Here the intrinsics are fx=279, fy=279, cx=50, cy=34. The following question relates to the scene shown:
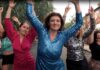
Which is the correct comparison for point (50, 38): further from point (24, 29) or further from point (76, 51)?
point (76, 51)

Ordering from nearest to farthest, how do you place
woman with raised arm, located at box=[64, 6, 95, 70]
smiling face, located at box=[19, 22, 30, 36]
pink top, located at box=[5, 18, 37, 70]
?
pink top, located at box=[5, 18, 37, 70] → smiling face, located at box=[19, 22, 30, 36] → woman with raised arm, located at box=[64, 6, 95, 70]

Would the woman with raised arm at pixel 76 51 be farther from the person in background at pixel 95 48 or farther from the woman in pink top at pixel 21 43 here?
the woman in pink top at pixel 21 43

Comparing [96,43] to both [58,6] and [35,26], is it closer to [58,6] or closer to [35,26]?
[58,6]

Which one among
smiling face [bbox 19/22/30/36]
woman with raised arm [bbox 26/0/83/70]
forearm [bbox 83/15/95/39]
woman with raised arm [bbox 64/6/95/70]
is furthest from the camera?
woman with raised arm [bbox 64/6/95/70]

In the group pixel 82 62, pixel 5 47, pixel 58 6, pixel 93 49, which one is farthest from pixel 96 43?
pixel 5 47

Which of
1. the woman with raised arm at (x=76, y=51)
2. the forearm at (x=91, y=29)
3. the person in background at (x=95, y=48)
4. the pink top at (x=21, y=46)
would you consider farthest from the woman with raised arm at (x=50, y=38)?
the person in background at (x=95, y=48)

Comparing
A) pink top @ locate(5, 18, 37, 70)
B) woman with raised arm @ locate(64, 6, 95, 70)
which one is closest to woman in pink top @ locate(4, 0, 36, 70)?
pink top @ locate(5, 18, 37, 70)

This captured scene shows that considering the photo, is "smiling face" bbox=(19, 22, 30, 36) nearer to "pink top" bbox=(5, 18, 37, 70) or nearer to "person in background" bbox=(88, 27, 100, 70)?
"pink top" bbox=(5, 18, 37, 70)

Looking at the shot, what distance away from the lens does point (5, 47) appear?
3539 millimetres

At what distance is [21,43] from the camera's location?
10.1 feet

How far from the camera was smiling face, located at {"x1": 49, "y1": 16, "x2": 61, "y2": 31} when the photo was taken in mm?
2775

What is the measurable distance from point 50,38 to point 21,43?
439mm

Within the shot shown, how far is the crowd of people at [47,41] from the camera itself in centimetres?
276

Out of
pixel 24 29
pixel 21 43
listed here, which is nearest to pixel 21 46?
pixel 21 43
